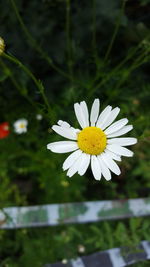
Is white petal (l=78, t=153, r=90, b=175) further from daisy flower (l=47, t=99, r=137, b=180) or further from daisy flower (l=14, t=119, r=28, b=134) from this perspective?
daisy flower (l=14, t=119, r=28, b=134)

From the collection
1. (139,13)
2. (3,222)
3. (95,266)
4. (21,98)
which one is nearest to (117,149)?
(95,266)

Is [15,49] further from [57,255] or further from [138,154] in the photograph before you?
[57,255]

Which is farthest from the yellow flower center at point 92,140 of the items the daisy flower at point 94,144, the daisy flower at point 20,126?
the daisy flower at point 20,126

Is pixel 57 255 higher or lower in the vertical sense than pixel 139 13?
lower

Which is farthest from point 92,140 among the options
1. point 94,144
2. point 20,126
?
point 20,126

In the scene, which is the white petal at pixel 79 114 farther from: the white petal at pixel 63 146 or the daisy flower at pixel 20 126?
the daisy flower at pixel 20 126

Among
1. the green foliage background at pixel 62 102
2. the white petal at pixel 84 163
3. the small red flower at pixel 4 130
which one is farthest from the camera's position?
the small red flower at pixel 4 130

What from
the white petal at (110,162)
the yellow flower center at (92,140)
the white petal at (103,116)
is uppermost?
the white petal at (103,116)
